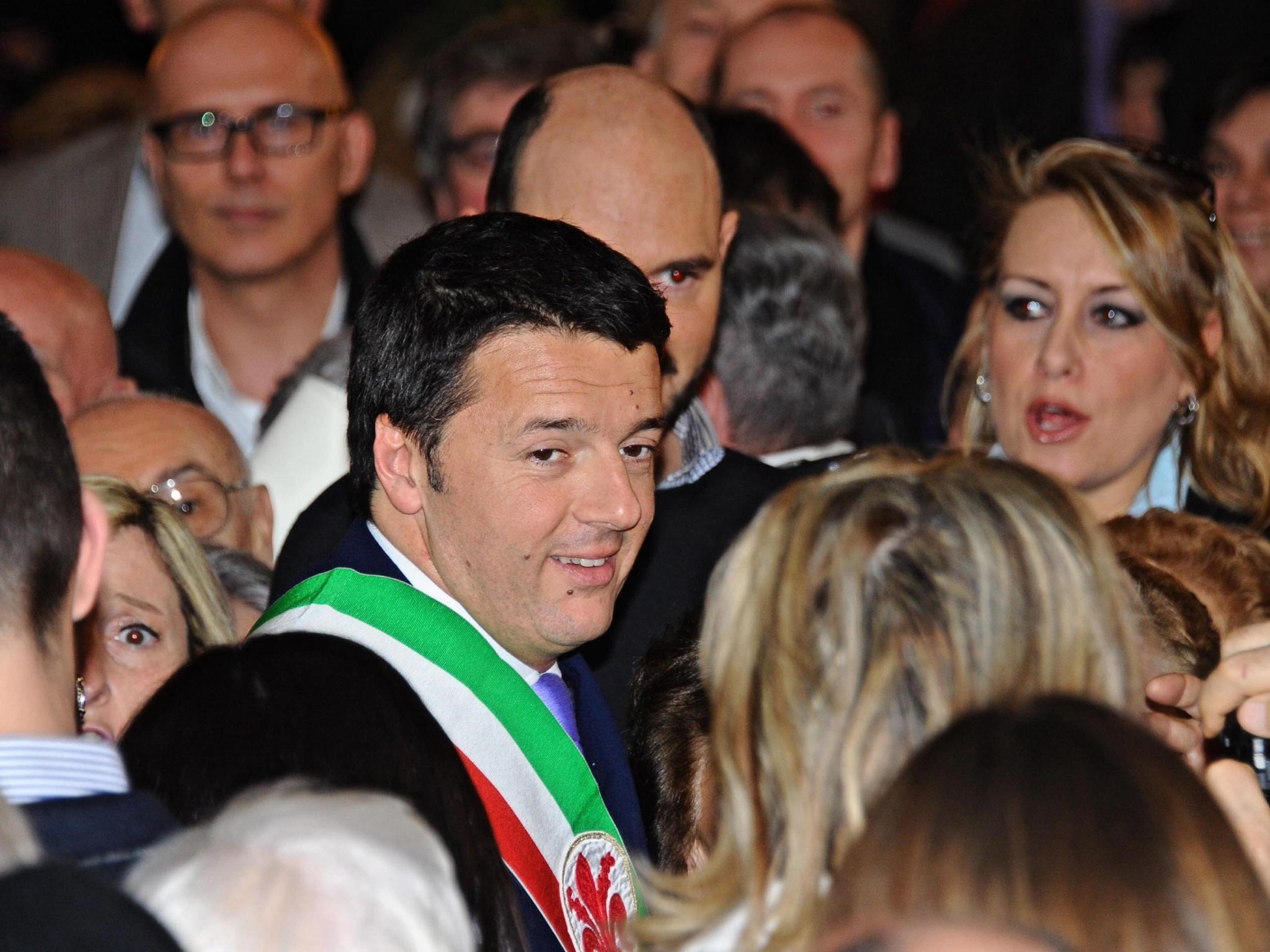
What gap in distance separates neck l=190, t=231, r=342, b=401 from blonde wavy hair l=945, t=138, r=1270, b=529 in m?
1.96

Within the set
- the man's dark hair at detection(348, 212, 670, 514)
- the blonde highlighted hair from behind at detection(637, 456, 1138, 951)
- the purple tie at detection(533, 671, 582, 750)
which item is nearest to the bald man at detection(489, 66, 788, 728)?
the purple tie at detection(533, 671, 582, 750)

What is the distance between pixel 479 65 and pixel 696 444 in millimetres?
2142

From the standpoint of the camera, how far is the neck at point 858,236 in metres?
4.94

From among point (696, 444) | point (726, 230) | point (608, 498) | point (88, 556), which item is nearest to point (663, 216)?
point (726, 230)

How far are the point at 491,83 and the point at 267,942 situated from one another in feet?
12.7

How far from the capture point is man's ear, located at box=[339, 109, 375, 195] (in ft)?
A: 15.5

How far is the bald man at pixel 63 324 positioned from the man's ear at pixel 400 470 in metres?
1.52

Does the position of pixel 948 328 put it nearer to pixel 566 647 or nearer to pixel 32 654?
pixel 566 647

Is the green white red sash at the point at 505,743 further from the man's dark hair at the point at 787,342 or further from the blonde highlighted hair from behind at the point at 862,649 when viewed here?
the man's dark hair at the point at 787,342

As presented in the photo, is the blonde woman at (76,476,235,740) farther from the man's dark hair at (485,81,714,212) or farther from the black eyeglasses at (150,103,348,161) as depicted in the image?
the black eyeglasses at (150,103,348,161)

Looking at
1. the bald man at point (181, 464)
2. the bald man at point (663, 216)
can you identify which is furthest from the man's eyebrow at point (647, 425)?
the bald man at point (181, 464)

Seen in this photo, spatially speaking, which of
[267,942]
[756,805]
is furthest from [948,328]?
[267,942]

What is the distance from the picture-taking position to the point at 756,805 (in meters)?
1.63

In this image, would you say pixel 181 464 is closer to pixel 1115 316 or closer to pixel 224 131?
pixel 224 131
